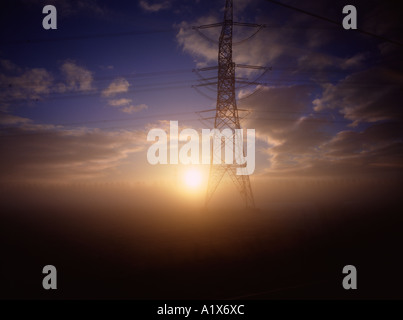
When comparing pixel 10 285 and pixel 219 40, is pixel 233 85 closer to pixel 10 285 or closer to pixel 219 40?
pixel 219 40

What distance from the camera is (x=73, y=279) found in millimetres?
9516

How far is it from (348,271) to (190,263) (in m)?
7.46

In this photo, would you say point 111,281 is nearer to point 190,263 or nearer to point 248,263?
point 190,263
